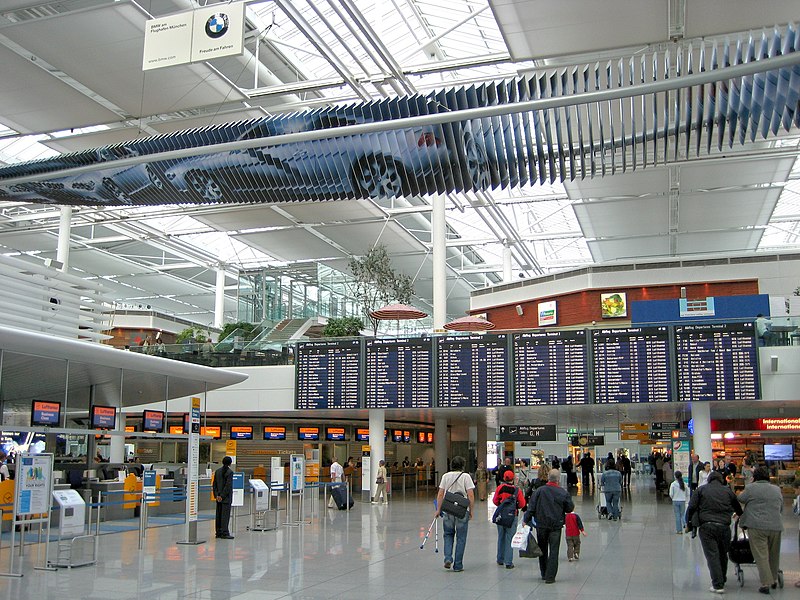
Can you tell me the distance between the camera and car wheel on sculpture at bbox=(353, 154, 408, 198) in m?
4.30

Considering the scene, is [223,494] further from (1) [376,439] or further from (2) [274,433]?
(2) [274,433]

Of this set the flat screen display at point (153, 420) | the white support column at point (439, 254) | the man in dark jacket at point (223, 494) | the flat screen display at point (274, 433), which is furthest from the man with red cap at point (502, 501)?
the flat screen display at point (274, 433)

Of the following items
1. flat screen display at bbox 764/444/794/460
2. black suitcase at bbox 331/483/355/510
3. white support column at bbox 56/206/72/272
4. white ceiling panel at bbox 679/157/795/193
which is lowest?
black suitcase at bbox 331/483/355/510

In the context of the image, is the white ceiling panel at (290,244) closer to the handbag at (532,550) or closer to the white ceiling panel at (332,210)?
the white ceiling panel at (332,210)

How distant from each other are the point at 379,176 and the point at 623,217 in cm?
2984

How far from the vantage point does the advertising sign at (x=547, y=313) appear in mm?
26750

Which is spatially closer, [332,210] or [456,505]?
[456,505]

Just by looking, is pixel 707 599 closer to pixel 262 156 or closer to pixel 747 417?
pixel 262 156

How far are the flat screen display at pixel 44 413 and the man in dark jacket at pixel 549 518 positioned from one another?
8092 mm

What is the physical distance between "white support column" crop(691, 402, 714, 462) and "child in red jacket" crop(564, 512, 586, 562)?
372 inches

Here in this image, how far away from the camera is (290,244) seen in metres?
37.1

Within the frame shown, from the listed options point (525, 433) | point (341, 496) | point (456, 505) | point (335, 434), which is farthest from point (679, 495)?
point (335, 434)

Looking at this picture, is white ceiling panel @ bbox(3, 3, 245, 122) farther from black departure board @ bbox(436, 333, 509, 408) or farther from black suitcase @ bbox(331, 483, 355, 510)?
black suitcase @ bbox(331, 483, 355, 510)

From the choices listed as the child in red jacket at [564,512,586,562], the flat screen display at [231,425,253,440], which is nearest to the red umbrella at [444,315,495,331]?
the flat screen display at [231,425,253,440]
